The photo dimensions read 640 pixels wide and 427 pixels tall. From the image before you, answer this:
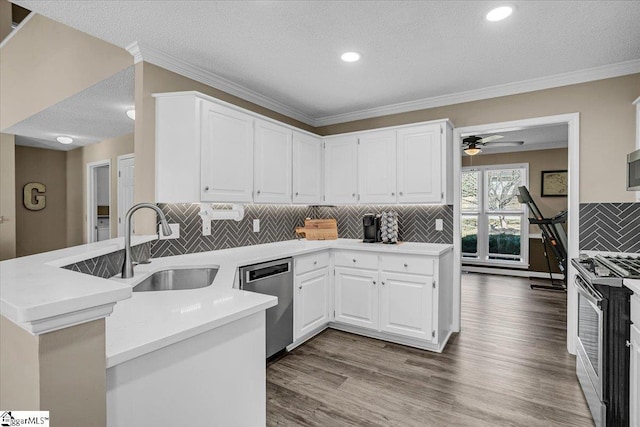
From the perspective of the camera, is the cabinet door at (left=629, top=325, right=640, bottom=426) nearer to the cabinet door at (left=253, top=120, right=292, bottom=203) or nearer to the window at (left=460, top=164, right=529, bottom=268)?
the cabinet door at (left=253, top=120, right=292, bottom=203)

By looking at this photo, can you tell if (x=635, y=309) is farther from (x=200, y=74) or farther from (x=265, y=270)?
(x=200, y=74)

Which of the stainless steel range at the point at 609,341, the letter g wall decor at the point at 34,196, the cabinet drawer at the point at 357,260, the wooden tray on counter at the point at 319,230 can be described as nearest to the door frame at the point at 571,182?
the stainless steel range at the point at 609,341

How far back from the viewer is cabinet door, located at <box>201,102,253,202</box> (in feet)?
8.71

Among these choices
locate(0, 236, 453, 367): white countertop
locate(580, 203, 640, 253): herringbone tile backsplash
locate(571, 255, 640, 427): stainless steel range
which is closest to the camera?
locate(0, 236, 453, 367): white countertop

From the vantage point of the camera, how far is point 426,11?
2070 mm

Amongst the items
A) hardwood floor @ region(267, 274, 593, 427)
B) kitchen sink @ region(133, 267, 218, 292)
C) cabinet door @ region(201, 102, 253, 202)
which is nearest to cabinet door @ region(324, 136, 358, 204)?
cabinet door @ region(201, 102, 253, 202)

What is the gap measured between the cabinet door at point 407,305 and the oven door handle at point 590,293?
3.52 feet

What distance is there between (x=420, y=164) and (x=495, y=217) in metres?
4.35

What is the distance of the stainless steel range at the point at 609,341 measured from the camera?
5.77ft

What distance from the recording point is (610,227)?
2842mm

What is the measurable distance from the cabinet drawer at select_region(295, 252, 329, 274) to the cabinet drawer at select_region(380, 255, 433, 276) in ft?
1.93

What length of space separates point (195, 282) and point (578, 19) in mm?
3064

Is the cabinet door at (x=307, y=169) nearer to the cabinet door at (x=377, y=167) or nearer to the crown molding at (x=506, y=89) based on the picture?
the cabinet door at (x=377, y=167)

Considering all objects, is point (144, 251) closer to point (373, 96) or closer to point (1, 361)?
point (1, 361)
